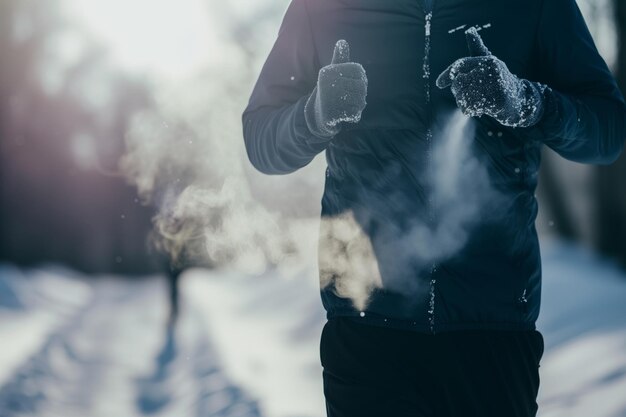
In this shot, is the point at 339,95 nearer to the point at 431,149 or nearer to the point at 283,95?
the point at 431,149

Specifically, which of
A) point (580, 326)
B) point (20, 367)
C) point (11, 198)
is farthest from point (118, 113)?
point (580, 326)

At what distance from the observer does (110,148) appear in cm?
1992

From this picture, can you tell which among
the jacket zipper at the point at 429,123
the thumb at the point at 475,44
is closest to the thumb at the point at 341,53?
the jacket zipper at the point at 429,123

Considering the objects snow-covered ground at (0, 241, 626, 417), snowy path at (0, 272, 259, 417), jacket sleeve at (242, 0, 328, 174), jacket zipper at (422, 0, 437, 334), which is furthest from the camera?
snowy path at (0, 272, 259, 417)

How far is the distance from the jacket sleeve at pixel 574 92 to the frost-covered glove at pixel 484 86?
0.14 m

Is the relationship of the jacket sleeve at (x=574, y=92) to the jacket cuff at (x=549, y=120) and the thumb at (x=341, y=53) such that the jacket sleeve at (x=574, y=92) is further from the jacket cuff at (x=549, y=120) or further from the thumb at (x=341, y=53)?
the thumb at (x=341, y=53)

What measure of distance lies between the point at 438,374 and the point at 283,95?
98 cm

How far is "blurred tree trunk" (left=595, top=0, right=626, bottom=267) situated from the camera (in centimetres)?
870

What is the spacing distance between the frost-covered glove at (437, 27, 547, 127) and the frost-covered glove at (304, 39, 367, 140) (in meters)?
0.21

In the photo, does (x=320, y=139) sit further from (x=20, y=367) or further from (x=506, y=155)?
(x=20, y=367)

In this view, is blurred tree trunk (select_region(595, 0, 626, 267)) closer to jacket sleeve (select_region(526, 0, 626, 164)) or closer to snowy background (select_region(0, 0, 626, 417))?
snowy background (select_region(0, 0, 626, 417))

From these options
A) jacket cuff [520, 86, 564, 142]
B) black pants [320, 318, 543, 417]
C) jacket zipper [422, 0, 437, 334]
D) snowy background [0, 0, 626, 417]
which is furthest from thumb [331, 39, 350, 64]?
snowy background [0, 0, 626, 417]

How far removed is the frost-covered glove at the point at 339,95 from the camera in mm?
2080

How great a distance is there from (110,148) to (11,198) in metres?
4.33
